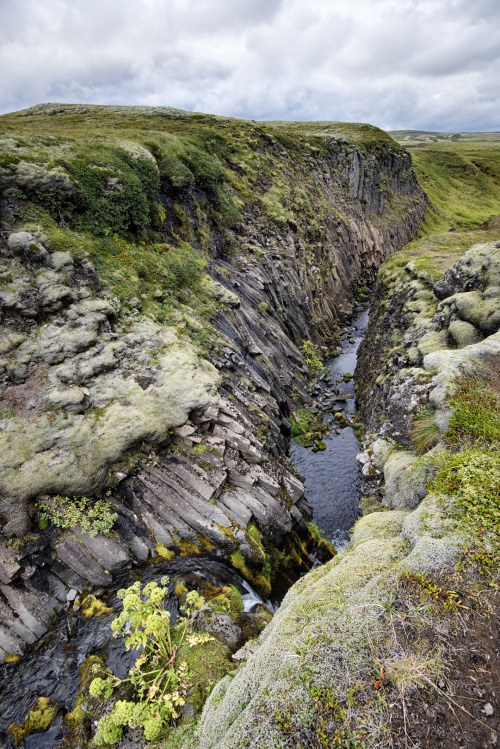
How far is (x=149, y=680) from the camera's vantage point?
33.6 feet

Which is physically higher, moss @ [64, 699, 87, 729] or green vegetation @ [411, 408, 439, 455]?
green vegetation @ [411, 408, 439, 455]

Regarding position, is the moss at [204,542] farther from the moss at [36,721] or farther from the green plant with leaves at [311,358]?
the green plant with leaves at [311,358]

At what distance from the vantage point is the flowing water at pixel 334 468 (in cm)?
2375

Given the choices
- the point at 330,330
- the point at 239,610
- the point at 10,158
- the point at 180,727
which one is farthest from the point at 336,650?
the point at 330,330

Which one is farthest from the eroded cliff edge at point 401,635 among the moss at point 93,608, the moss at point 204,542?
the moss at point 93,608

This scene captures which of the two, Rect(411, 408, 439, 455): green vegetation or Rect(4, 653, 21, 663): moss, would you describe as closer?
Rect(4, 653, 21, 663): moss

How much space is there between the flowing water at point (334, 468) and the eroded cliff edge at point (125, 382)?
2587mm

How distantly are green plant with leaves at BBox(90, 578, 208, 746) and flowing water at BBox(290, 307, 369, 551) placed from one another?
14.2 metres

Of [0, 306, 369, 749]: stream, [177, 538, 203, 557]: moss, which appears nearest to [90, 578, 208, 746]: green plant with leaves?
[0, 306, 369, 749]: stream

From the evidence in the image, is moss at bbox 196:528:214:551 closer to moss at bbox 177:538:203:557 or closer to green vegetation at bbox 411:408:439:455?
moss at bbox 177:538:203:557

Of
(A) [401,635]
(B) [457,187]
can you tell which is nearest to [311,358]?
(A) [401,635]

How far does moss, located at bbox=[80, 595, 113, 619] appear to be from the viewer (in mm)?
13750

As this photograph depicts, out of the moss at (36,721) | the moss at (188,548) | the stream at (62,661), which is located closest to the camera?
the moss at (36,721)

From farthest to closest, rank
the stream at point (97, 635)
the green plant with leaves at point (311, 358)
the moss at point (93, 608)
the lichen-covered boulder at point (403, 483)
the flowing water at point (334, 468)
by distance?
the green plant with leaves at point (311, 358), the flowing water at point (334, 468), the moss at point (93, 608), the lichen-covered boulder at point (403, 483), the stream at point (97, 635)
